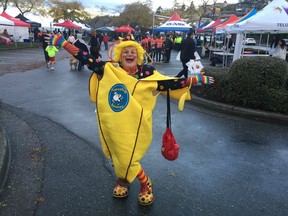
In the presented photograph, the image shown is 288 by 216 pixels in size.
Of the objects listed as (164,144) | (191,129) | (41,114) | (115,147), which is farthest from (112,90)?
(41,114)

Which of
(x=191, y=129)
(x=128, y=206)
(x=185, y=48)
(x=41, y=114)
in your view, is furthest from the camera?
(x=185, y=48)

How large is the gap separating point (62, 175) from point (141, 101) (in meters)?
1.57

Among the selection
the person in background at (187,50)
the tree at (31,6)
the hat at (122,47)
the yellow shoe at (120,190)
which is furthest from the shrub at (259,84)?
the tree at (31,6)

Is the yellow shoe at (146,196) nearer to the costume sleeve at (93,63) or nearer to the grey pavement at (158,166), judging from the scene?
the grey pavement at (158,166)

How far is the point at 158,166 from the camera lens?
4008mm

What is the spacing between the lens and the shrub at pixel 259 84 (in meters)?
6.51

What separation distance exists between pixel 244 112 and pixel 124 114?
4614 millimetres

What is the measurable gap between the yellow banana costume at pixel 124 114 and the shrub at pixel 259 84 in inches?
175

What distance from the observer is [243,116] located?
6.59 m

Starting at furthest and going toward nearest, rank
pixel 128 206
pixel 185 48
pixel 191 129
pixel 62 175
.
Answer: pixel 185 48
pixel 191 129
pixel 62 175
pixel 128 206

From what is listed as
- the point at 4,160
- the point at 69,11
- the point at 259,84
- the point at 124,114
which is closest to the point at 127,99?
the point at 124,114

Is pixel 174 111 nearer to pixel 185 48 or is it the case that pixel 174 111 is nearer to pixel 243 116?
pixel 243 116

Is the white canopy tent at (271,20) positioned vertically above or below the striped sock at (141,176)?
above

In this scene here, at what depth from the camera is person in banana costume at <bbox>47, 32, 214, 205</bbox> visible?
2764 millimetres
